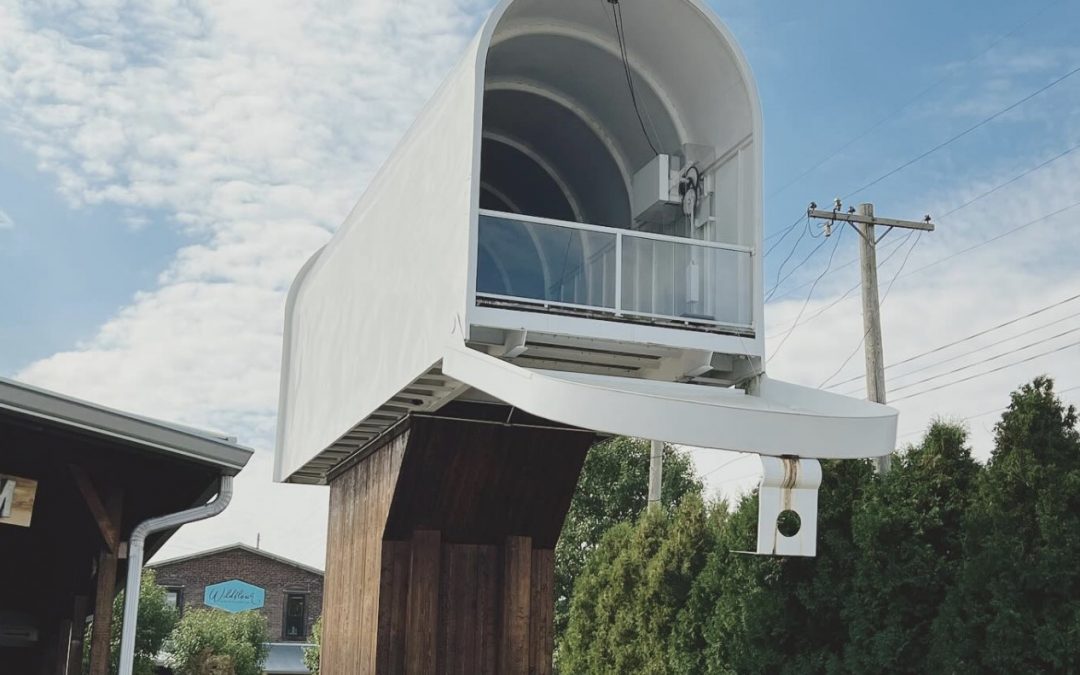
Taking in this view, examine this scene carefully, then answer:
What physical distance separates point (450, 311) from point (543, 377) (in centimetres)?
226

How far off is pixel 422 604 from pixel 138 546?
4263 mm

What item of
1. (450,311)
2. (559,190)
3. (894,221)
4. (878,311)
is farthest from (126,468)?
(894,221)

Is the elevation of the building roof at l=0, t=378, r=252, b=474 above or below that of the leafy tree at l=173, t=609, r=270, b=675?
above

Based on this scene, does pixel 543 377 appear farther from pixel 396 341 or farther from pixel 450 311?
pixel 396 341

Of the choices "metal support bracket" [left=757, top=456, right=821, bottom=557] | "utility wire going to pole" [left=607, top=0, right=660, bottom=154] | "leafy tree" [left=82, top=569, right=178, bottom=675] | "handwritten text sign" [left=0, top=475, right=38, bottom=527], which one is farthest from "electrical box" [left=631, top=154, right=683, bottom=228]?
"leafy tree" [left=82, top=569, right=178, bottom=675]

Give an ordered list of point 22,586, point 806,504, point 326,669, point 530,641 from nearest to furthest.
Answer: point 806,504
point 530,641
point 326,669
point 22,586

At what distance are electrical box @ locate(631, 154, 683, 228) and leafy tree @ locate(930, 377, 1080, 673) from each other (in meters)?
3.66

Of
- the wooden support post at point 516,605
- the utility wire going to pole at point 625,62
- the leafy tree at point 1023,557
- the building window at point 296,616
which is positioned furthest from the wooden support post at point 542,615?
the building window at point 296,616

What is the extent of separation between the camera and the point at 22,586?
1644 cm

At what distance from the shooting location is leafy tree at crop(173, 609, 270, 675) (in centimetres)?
3434

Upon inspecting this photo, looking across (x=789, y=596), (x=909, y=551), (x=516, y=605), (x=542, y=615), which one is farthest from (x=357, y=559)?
(x=909, y=551)

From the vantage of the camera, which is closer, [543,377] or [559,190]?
[543,377]

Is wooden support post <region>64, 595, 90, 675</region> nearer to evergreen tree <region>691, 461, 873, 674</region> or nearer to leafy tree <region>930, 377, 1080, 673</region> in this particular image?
evergreen tree <region>691, 461, 873, 674</region>

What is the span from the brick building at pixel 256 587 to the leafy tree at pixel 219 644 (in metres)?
5.28
